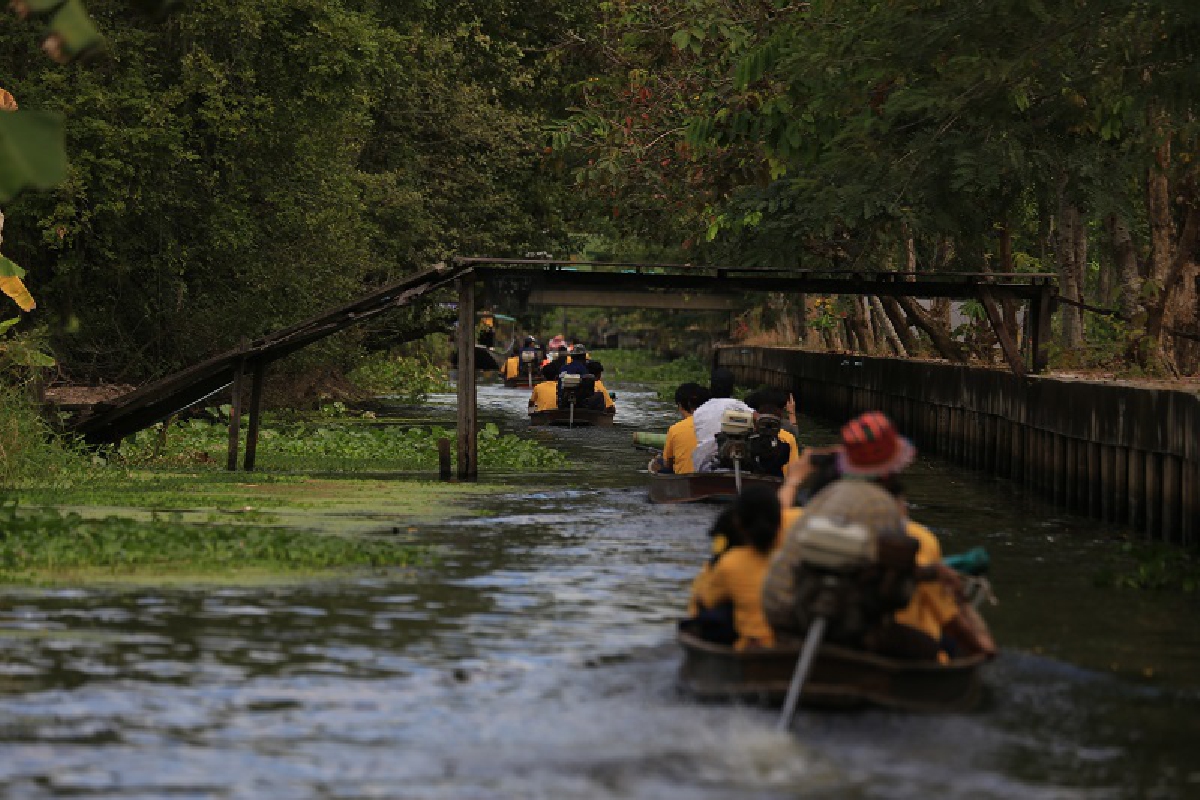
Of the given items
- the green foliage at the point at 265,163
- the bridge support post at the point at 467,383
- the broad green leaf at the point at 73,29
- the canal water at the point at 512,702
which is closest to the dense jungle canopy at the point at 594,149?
the green foliage at the point at 265,163

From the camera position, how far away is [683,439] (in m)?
29.9

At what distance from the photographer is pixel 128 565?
850 inches

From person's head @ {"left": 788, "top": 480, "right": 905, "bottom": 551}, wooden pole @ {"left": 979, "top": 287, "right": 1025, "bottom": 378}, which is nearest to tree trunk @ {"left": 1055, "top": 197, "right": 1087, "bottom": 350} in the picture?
wooden pole @ {"left": 979, "top": 287, "right": 1025, "bottom": 378}

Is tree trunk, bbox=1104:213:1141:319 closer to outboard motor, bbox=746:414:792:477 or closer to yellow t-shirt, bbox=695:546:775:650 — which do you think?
outboard motor, bbox=746:414:792:477

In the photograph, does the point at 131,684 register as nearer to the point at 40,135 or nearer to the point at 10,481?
the point at 40,135

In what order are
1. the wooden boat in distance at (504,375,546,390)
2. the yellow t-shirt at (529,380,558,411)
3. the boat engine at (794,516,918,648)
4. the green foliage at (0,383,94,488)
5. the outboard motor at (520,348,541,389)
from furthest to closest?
the wooden boat in distance at (504,375,546,390) → the outboard motor at (520,348,541,389) → the yellow t-shirt at (529,380,558,411) → the green foliage at (0,383,94,488) → the boat engine at (794,516,918,648)

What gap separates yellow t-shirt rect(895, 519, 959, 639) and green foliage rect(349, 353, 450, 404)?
53896 millimetres

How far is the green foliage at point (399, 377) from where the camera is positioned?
69.9 m

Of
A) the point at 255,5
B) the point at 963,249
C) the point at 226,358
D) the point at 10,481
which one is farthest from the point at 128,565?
the point at 963,249

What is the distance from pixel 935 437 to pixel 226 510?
948 inches

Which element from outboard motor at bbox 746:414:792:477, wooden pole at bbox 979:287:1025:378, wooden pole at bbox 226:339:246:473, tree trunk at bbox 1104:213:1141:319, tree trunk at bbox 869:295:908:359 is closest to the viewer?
outboard motor at bbox 746:414:792:477

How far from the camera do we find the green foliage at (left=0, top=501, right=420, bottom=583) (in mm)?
21438

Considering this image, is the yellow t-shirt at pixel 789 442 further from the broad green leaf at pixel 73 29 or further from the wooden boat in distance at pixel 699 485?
the broad green leaf at pixel 73 29

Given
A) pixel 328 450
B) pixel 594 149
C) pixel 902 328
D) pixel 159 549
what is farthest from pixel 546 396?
pixel 159 549
